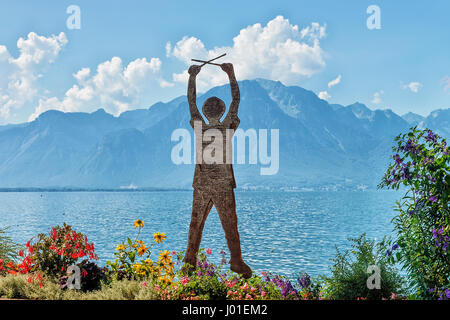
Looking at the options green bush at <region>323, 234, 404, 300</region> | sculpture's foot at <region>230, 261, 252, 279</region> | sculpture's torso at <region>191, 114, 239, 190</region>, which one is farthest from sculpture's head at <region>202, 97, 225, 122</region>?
green bush at <region>323, 234, 404, 300</region>

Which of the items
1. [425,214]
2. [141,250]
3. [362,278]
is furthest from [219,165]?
[425,214]

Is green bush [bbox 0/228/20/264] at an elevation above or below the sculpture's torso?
below

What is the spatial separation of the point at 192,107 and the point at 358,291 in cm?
421

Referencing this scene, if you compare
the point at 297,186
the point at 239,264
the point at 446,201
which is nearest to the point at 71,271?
the point at 239,264

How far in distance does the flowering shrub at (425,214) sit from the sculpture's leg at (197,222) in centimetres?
304

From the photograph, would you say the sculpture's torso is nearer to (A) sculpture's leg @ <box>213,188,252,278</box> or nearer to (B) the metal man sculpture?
(B) the metal man sculpture

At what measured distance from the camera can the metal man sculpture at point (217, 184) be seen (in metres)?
7.02

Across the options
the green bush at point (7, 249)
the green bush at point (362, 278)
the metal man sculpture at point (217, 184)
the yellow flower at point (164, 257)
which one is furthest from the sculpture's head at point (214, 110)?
the green bush at point (7, 249)

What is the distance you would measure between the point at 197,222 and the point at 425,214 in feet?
12.0

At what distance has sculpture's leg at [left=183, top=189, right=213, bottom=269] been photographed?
713cm

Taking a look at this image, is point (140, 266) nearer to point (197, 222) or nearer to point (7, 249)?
point (197, 222)

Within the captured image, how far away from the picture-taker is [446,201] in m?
5.34

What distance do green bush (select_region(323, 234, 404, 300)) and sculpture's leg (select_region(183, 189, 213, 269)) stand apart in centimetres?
228

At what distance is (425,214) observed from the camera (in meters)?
5.61
